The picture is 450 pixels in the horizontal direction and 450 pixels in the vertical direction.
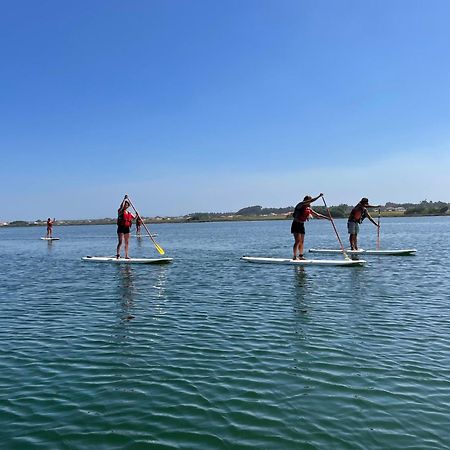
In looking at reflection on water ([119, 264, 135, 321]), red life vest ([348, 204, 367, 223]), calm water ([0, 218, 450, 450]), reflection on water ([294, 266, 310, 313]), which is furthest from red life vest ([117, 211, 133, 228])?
red life vest ([348, 204, 367, 223])

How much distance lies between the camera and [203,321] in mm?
11086

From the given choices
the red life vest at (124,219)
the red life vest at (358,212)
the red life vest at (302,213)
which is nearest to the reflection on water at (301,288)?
the red life vest at (302,213)

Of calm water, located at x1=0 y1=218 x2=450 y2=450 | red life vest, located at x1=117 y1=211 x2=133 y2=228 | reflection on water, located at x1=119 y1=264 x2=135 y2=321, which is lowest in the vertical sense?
calm water, located at x1=0 y1=218 x2=450 y2=450

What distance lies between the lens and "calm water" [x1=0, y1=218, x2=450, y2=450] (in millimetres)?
5598

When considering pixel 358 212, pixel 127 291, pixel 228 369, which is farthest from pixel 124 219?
pixel 228 369

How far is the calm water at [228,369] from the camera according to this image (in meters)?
5.60

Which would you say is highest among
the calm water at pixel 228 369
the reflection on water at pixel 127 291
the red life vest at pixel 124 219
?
the red life vest at pixel 124 219

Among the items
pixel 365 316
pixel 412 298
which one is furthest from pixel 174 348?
pixel 412 298

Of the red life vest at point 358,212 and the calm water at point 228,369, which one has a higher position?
the red life vest at point 358,212

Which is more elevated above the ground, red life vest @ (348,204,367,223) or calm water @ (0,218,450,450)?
red life vest @ (348,204,367,223)

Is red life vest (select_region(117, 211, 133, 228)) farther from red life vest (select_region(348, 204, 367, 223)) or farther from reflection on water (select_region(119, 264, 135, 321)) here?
red life vest (select_region(348, 204, 367, 223))

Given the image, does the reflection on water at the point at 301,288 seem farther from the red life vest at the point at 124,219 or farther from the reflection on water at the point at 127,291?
the red life vest at the point at 124,219

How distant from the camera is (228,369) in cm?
771

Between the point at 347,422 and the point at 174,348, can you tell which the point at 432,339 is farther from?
the point at 174,348
